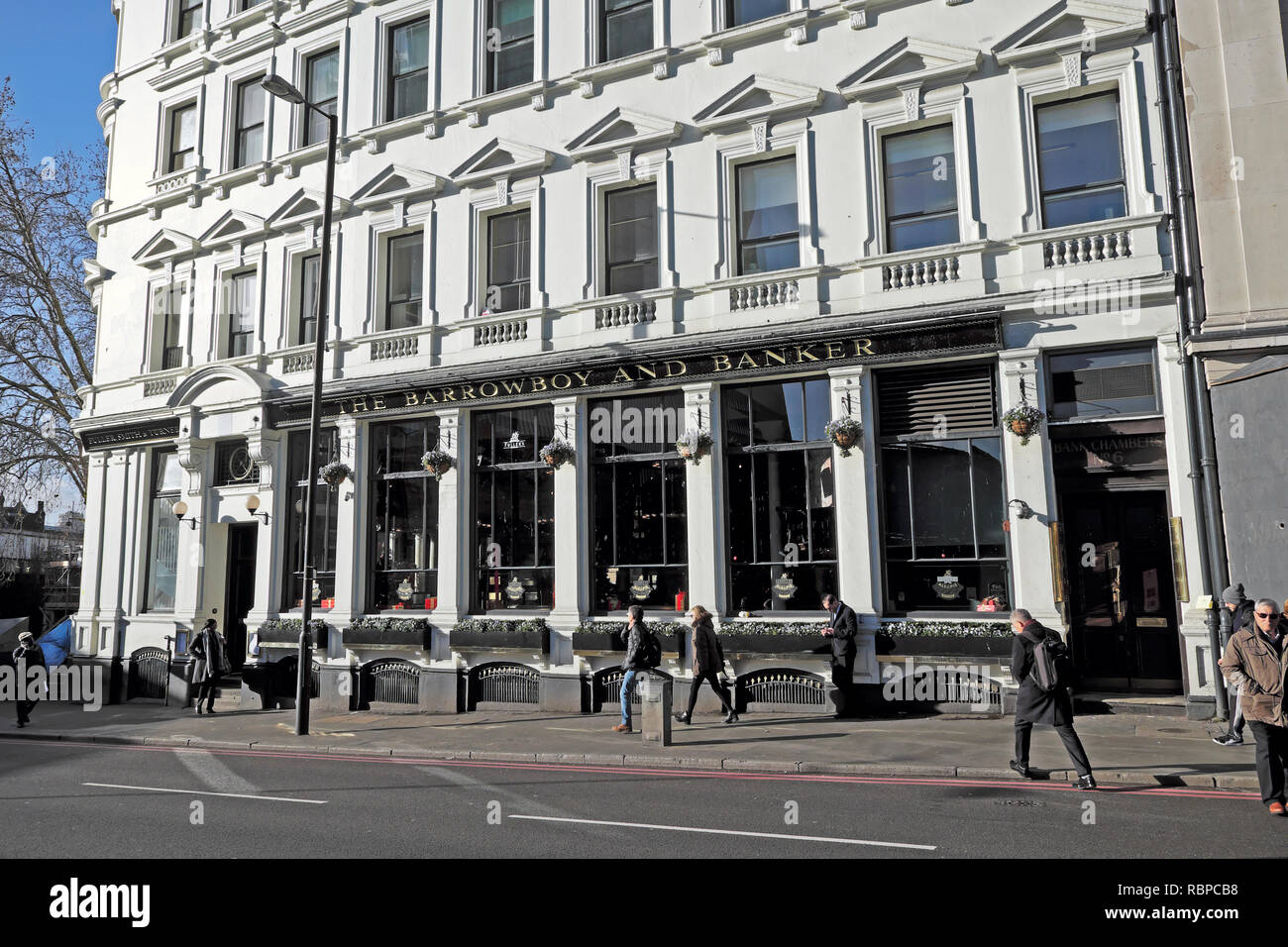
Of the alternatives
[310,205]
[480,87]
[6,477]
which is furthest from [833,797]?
[6,477]

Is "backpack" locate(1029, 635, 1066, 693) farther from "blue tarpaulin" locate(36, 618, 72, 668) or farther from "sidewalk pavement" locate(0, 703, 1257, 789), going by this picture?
"blue tarpaulin" locate(36, 618, 72, 668)

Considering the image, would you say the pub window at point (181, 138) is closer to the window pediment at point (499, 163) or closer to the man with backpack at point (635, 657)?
the window pediment at point (499, 163)

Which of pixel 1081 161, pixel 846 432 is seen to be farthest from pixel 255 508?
pixel 1081 161

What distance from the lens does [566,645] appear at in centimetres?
1575

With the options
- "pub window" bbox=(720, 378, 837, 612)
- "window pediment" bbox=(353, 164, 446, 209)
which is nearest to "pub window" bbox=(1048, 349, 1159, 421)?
"pub window" bbox=(720, 378, 837, 612)

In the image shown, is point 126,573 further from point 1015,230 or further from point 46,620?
point 1015,230

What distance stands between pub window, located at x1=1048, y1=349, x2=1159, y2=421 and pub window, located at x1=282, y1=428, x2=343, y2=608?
13.6m

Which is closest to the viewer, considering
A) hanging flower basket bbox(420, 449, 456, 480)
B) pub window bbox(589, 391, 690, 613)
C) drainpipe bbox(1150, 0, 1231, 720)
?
drainpipe bbox(1150, 0, 1231, 720)

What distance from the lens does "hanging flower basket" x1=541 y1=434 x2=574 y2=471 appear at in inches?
635

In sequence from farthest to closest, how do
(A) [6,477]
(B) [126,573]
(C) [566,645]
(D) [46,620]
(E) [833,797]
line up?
1. (D) [46,620]
2. (A) [6,477]
3. (B) [126,573]
4. (C) [566,645]
5. (E) [833,797]

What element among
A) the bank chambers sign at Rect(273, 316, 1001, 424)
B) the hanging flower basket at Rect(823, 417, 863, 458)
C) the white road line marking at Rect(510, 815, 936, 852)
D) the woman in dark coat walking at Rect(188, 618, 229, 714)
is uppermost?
the bank chambers sign at Rect(273, 316, 1001, 424)

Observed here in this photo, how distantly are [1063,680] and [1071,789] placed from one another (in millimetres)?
1102

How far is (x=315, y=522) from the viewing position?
61.3ft

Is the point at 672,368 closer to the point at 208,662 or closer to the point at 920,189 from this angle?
the point at 920,189
